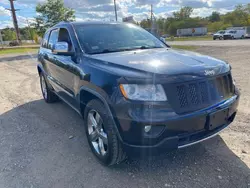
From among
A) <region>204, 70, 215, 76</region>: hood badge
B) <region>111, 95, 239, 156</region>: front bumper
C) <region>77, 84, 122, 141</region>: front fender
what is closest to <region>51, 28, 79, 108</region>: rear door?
<region>77, 84, 122, 141</region>: front fender

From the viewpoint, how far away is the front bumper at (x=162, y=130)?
2215 millimetres

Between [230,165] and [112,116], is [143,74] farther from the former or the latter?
[230,165]

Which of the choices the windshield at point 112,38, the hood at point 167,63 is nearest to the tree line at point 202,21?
the windshield at point 112,38

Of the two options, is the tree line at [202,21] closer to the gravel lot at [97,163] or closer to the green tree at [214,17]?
the green tree at [214,17]

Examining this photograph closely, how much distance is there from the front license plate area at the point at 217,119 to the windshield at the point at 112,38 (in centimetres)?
167

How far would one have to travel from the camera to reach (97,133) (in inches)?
116

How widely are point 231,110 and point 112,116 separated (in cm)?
150

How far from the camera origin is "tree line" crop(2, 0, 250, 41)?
2789cm

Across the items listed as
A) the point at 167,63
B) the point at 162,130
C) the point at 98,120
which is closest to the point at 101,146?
the point at 98,120

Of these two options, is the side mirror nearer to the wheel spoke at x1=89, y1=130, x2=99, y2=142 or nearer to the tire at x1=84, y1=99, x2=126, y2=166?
the tire at x1=84, y1=99, x2=126, y2=166

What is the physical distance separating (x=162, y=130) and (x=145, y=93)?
0.41m

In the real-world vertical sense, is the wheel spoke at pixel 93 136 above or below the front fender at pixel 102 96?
below

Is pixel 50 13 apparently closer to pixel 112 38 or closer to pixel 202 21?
pixel 112 38

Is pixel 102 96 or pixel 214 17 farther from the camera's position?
pixel 214 17
